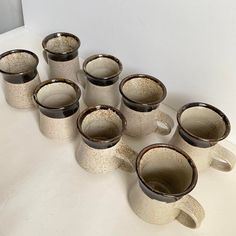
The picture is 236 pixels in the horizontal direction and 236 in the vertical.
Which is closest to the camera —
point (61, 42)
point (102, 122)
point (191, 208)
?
point (191, 208)

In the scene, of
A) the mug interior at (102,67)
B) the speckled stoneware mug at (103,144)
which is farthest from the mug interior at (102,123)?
the mug interior at (102,67)

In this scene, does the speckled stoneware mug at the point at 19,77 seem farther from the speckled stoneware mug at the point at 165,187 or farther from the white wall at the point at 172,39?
the speckled stoneware mug at the point at 165,187

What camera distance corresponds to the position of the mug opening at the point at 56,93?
1.73 ft

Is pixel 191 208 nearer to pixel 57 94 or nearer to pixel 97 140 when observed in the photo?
pixel 97 140

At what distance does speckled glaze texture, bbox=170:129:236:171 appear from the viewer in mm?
463

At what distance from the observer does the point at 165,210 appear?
41 centimetres

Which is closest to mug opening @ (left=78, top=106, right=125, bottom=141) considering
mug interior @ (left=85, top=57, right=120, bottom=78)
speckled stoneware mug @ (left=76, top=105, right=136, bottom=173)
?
speckled stoneware mug @ (left=76, top=105, right=136, bottom=173)

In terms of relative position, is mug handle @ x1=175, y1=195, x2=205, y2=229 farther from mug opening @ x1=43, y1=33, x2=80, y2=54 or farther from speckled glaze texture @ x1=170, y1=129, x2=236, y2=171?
mug opening @ x1=43, y1=33, x2=80, y2=54

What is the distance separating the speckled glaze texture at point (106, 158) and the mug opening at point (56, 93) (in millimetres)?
97

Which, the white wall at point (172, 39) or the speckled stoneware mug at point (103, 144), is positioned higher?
the white wall at point (172, 39)

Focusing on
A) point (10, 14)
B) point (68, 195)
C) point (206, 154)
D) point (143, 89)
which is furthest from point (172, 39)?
point (10, 14)

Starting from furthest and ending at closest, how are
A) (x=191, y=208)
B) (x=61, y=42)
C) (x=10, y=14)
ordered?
(x=10, y=14) → (x=61, y=42) → (x=191, y=208)

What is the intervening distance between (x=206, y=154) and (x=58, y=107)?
0.23 metres

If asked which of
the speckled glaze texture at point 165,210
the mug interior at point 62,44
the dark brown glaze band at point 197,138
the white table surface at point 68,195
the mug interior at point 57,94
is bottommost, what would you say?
the white table surface at point 68,195
